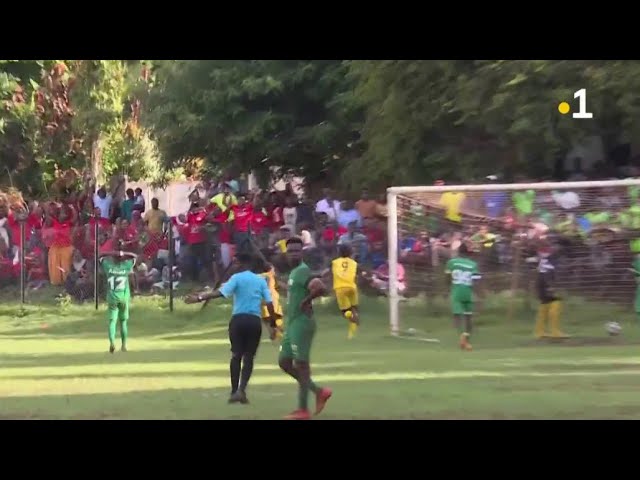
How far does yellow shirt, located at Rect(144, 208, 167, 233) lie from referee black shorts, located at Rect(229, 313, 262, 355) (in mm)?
10615

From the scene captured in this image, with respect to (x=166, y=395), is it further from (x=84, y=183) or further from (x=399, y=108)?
(x=84, y=183)

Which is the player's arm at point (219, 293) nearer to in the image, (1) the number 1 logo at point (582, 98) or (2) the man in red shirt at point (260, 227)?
(2) the man in red shirt at point (260, 227)

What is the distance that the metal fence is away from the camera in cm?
2188

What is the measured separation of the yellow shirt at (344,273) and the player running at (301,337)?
660cm

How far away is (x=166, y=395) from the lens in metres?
12.5

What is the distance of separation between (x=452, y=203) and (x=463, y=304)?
3004 mm

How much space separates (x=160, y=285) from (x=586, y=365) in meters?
9.79

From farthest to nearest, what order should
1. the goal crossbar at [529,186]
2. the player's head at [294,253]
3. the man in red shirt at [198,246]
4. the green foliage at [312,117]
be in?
1. the man in red shirt at [198,246]
2. the green foliage at [312,117]
3. the goal crossbar at [529,186]
4. the player's head at [294,253]

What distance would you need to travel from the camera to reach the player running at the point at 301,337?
35.7 ft

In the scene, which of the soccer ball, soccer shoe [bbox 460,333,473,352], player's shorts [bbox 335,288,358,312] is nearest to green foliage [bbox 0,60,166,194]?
player's shorts [bbox 335,288,358,312]

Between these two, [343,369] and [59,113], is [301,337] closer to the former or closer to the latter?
[343,369]

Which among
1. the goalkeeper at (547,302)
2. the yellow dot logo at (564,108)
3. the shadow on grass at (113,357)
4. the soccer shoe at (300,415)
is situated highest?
the yellow dot logo at (564,108)

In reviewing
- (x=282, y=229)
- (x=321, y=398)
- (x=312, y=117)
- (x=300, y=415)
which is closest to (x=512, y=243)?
(x=282, y=229)

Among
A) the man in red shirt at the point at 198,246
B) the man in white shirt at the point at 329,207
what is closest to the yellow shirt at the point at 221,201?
the man in red shirt at the point at 198,246
